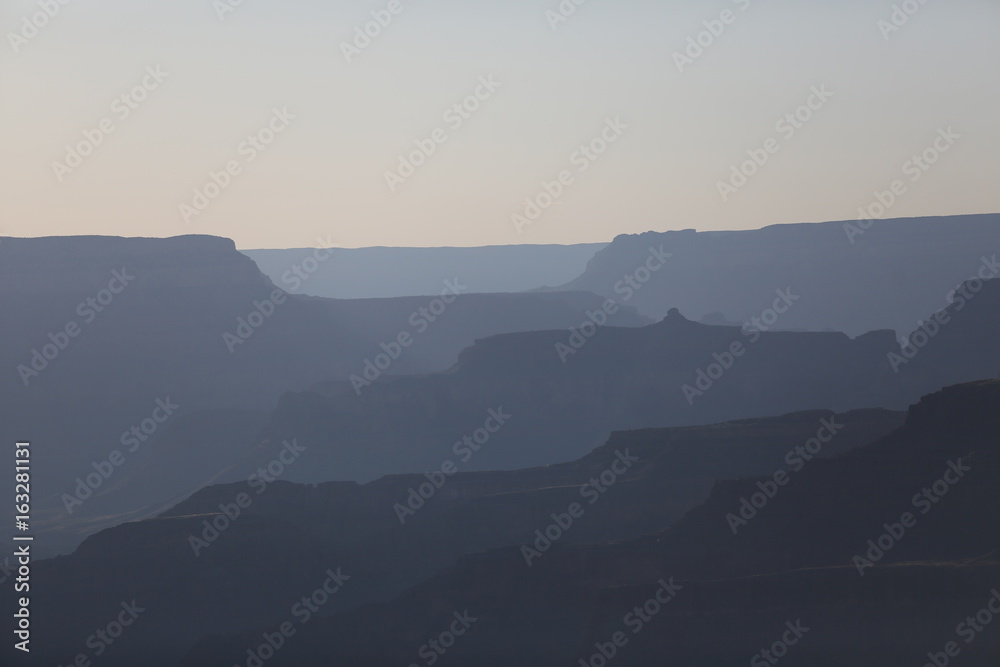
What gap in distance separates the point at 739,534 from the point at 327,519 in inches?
1097

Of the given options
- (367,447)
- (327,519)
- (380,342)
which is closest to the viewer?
(327,519)

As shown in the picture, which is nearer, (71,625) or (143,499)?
(71,625)

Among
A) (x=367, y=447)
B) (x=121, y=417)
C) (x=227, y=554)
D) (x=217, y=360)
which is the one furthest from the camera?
(x=217, y=360)

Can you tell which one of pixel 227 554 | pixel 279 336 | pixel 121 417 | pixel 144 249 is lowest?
pixel 227 554

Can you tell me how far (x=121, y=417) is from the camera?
14512cm

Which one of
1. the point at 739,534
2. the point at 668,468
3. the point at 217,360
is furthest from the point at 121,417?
the point at 739,534

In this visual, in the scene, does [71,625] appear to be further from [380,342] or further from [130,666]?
[380,342]

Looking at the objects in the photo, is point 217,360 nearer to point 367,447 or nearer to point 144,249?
point 144,249

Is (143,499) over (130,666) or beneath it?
over

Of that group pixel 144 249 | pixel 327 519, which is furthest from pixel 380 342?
pixel 327 519

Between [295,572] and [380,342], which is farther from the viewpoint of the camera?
[380,342]

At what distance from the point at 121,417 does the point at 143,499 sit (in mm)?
23538

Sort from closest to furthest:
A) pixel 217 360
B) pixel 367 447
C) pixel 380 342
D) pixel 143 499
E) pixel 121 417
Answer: pixel 367 447 → pixel 143 499 → pixel 121 417 → pixel 217 360 → pixel 380 342

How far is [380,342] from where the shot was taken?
165875mm
